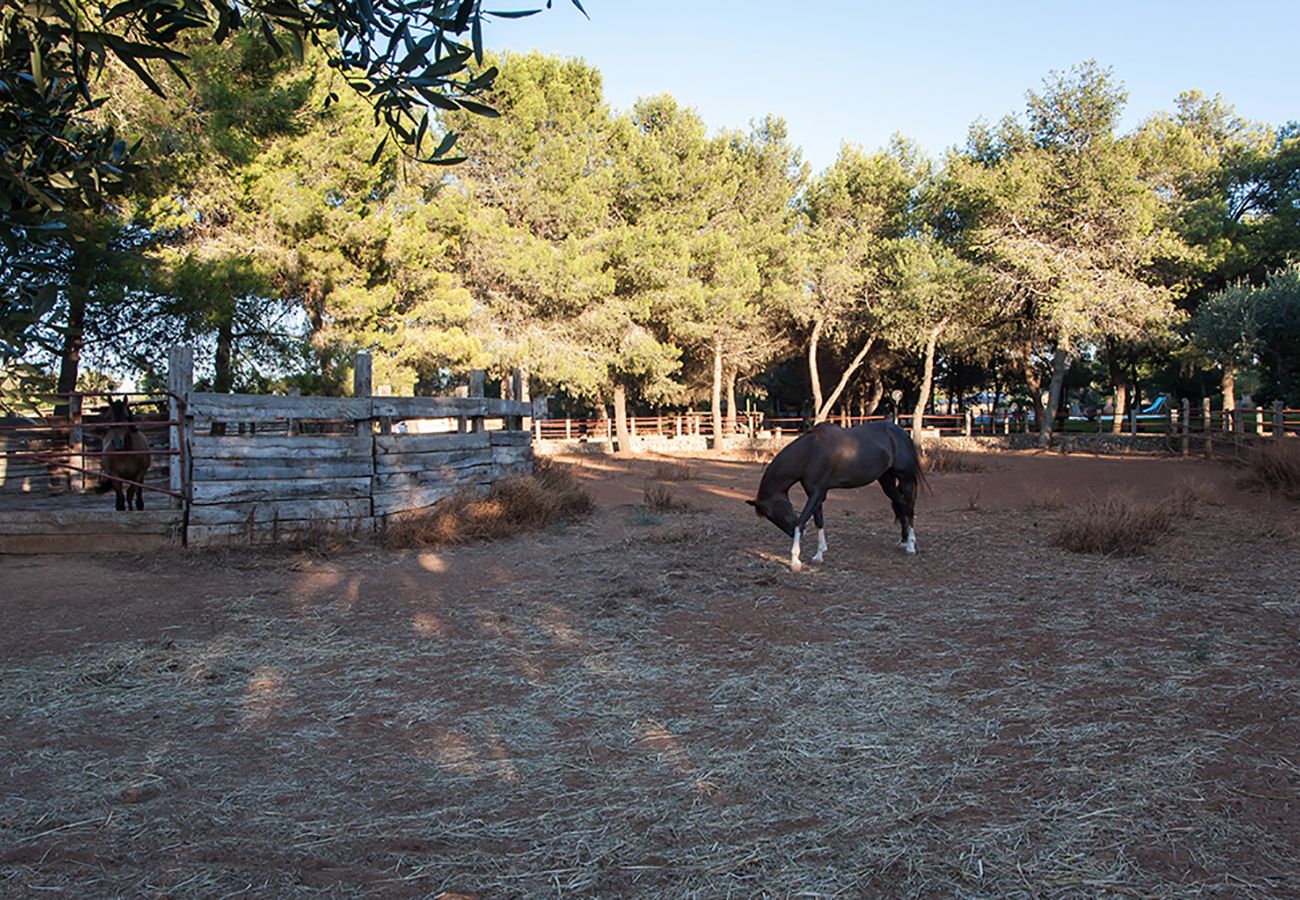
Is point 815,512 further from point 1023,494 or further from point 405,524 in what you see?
point 1023,494

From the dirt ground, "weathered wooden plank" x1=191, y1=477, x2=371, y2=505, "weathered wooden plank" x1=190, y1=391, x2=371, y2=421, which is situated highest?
"weathered wooden plank" x1=190, y1=391, x2=371, y2=421

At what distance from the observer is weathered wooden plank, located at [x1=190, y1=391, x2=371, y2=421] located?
356 inches

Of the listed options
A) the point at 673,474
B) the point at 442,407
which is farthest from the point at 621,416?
the point at 442,407

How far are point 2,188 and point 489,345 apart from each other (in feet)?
69.5

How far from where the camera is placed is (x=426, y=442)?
1108cm

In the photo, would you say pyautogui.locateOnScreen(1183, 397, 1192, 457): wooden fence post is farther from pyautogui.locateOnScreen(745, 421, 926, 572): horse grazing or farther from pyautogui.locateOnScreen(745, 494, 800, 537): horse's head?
pyautogui.locateOnScreen(745, 494, 800, 537): horse's head

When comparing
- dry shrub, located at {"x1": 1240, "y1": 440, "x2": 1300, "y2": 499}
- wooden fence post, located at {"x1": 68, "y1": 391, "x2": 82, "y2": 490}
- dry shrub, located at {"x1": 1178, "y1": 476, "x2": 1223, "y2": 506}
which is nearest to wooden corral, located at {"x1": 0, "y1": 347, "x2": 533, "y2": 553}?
wooden fence post, located at {"x1": 68, "y1": 391, "x2": 82, "y2": 490}

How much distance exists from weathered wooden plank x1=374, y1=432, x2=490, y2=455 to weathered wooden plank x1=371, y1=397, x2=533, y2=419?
0.92 feet

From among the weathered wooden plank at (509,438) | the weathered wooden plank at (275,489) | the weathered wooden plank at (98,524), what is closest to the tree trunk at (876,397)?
the weathered wooden plank at (509,438)

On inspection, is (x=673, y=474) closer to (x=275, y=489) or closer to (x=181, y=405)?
(x=275, y=489)

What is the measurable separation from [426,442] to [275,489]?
2096 millimetres

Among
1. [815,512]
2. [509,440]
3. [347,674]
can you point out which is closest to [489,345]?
[509,440]

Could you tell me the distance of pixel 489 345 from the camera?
23.8 meters

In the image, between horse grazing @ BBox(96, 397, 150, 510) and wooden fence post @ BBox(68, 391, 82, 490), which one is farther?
wooden fence post @ BBox(68, 391, 82, 490)
